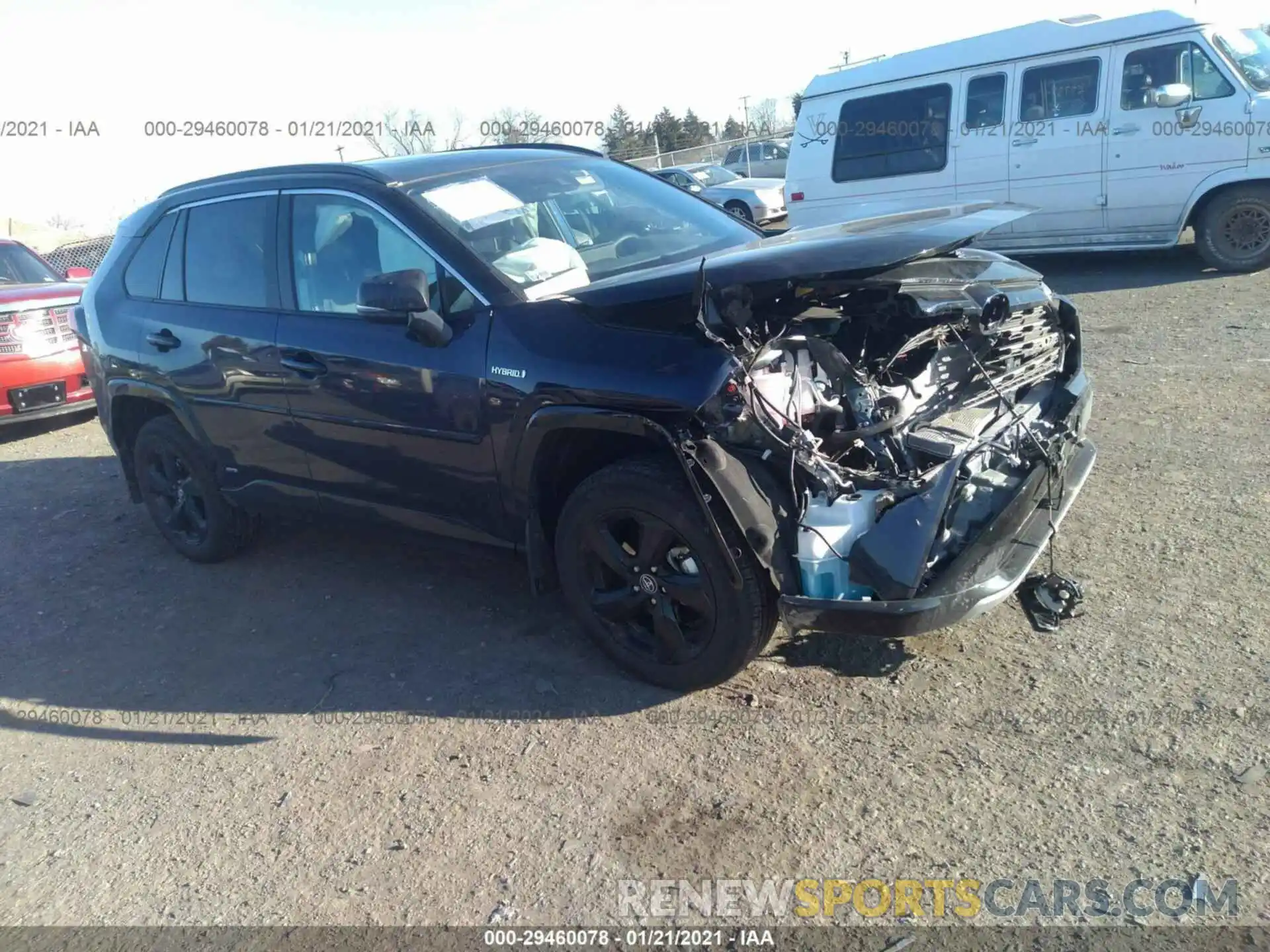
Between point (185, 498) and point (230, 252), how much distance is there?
1425 millimetres

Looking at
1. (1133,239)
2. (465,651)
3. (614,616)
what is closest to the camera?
(614,616)

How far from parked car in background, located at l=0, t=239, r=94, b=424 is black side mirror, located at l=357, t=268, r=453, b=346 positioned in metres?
5.63

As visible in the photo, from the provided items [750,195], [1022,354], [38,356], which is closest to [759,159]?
[750,195]

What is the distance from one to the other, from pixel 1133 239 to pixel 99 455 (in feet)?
31.4

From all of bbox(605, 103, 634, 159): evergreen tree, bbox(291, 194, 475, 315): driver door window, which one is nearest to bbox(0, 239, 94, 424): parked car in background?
bbox(291, 194, 475, 315): driver door window

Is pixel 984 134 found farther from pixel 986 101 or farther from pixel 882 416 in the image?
pixel 882 416

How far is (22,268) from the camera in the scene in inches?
379

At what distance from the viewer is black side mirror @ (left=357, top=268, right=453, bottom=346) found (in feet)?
11.8

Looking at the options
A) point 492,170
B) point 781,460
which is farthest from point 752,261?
point 492,170

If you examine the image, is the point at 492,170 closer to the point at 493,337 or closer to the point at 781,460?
the point at 493,337

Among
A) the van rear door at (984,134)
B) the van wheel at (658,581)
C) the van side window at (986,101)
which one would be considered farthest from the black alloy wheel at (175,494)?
the van side window at (986,101)

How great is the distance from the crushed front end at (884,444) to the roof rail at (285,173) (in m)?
1.82

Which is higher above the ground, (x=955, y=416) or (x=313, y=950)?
(x=955, y=416)

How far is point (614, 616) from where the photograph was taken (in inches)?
141
